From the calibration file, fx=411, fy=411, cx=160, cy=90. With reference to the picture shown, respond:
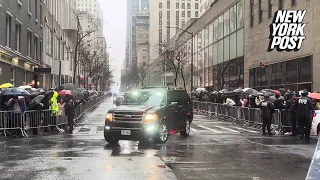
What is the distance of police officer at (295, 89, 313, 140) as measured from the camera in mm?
15391

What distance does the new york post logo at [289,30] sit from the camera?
26.0 metres

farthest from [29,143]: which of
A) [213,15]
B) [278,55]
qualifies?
[213,15]

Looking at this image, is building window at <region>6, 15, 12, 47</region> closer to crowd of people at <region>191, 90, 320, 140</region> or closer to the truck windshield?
the truck windshield

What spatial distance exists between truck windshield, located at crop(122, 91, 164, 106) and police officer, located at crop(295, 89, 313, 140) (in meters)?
5.31

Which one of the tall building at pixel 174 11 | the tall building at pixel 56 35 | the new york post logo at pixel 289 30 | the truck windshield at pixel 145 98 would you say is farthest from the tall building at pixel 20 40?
the tall building at pixel 174 11

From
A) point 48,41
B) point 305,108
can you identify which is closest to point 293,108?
point 305,108

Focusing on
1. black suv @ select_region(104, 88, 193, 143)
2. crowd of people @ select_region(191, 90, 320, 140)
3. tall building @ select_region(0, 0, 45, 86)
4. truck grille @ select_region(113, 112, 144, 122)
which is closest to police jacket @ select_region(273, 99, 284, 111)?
crowd of people @ select_region(191, 90, 320, 140)

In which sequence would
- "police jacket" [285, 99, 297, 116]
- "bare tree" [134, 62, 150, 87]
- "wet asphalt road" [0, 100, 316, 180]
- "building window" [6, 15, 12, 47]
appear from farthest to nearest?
1. "bare tree" [134, 62, 150, 87]
2. "building window" [6, 15, 12, 47]
3. "police jacket" [285, 99, 297, 116]
4. "wet asphalt road" [0, 100, 316, 180]

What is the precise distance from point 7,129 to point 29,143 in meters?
2.62

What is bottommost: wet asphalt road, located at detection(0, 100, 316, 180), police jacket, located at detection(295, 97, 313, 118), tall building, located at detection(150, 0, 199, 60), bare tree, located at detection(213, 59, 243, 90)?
wet asphalt road, located at detection(0, 100, 316, 180)

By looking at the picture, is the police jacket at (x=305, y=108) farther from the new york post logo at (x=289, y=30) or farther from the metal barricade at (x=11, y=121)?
the new york post logo at (x=289, y=30)

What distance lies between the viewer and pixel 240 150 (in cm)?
1240

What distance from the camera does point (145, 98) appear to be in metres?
14.5

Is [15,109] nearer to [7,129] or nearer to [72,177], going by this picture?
[7,129]
